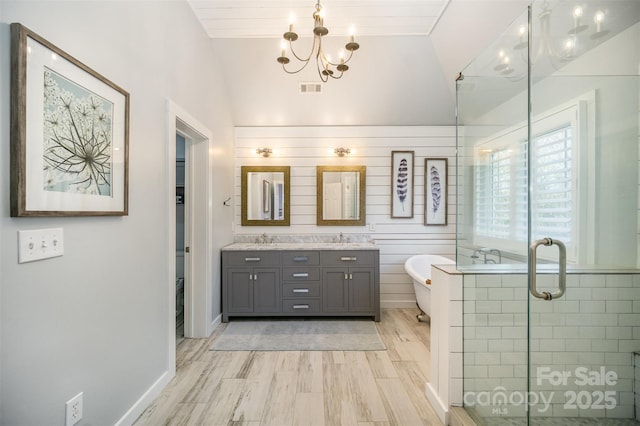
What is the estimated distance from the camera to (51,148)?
113 cm

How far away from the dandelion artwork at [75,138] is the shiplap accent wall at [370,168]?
7.78 feet

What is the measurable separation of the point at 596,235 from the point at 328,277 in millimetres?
2333

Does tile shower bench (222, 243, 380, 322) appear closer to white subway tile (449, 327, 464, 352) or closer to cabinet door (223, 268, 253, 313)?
cabinet door (223, 268, 253, 313)

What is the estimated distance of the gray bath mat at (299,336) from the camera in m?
2.64

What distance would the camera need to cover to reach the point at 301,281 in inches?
129

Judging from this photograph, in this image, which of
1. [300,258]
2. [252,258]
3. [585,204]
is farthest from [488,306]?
[252,258]

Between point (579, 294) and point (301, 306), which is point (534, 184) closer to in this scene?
point (579, 294)

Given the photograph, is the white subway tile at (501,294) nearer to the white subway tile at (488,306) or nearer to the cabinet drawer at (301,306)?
the white subway tile at (488,306)

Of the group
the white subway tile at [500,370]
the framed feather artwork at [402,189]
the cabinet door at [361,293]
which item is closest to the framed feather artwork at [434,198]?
the framed feather artwork at [402,189]

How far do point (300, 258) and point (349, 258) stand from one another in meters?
0.58

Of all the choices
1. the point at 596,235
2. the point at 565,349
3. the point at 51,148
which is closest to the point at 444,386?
the point at 565,349

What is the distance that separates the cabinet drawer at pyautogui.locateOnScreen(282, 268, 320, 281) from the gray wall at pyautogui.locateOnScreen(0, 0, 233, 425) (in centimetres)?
141

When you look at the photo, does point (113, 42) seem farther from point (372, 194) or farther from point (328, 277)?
point (372, 194)

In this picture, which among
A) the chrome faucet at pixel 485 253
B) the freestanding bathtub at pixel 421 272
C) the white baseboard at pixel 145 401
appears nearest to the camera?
the white baseboard at pixel 145 401
